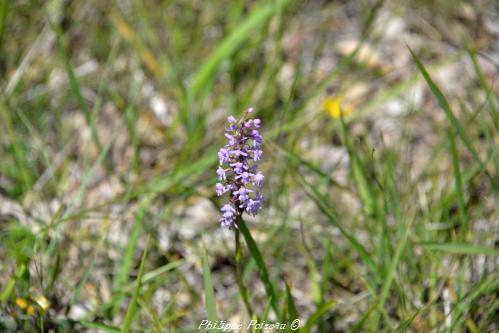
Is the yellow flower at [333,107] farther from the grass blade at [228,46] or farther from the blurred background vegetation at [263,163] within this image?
the grass blade at [228,46]

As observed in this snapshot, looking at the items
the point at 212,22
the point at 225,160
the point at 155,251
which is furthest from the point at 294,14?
the point at 225,160

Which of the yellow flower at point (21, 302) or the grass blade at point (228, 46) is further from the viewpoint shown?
the grass blade at point (228, 46)

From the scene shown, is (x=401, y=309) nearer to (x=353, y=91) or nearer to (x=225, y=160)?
(x=225, y=160)

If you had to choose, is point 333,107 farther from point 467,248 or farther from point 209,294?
point 209,294

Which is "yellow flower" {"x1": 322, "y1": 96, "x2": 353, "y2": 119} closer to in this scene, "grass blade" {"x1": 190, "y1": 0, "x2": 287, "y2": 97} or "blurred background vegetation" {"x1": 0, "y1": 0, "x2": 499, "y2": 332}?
"blurred background vegetation" {"x1": 0, "y1": 0, "x2": 499, "y2": 332}

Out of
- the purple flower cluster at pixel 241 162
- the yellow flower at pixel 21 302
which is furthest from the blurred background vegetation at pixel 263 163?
the purple flower cluster at pixel 241 162

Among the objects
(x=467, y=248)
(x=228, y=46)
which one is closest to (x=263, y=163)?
(x=228, y=46)

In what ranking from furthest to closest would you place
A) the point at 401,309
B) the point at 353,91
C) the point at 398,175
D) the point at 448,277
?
the point at 353,91, the point at 398,175, the point at 448,277, the point at 401,309

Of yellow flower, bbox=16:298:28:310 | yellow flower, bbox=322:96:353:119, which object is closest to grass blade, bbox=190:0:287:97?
yellow flower, bbox=322:96:353:119
